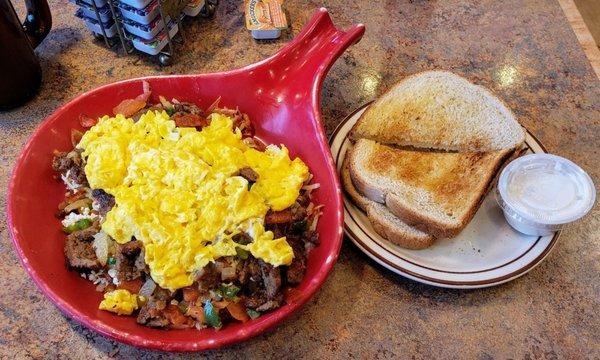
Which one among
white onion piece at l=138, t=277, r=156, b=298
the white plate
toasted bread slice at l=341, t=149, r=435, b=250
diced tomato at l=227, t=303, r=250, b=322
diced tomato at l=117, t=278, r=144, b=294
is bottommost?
the white plate

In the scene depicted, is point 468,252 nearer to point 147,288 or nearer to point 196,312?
point 196,312

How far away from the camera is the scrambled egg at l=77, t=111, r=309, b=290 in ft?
4.66

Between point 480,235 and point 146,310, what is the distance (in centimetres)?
108

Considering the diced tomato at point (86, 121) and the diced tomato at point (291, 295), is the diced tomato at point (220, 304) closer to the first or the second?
the diced tomato at point (291, 295)

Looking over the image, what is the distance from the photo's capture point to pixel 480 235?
1756mm

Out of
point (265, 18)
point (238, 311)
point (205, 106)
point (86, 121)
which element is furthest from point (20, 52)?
point (238, 311)

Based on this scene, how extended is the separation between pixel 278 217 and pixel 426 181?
1.82 feet

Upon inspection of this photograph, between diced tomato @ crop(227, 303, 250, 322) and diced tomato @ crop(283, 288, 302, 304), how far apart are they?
117 millimetres

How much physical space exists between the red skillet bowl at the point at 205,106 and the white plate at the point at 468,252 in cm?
16

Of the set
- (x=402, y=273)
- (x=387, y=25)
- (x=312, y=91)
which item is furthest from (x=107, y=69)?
(x=402, y=273)

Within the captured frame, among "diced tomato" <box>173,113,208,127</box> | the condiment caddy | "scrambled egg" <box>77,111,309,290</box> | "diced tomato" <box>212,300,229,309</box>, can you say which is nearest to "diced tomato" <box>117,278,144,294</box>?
"scrambled egg" <box>77,111,309,290</box>

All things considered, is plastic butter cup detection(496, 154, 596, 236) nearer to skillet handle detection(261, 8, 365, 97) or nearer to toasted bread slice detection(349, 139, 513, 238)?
toasted bread slice detection(349, 139, 513, 238)

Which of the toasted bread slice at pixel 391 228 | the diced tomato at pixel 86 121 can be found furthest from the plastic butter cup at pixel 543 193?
the diced tomato at pixel 86 121

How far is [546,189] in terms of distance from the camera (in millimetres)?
1719
